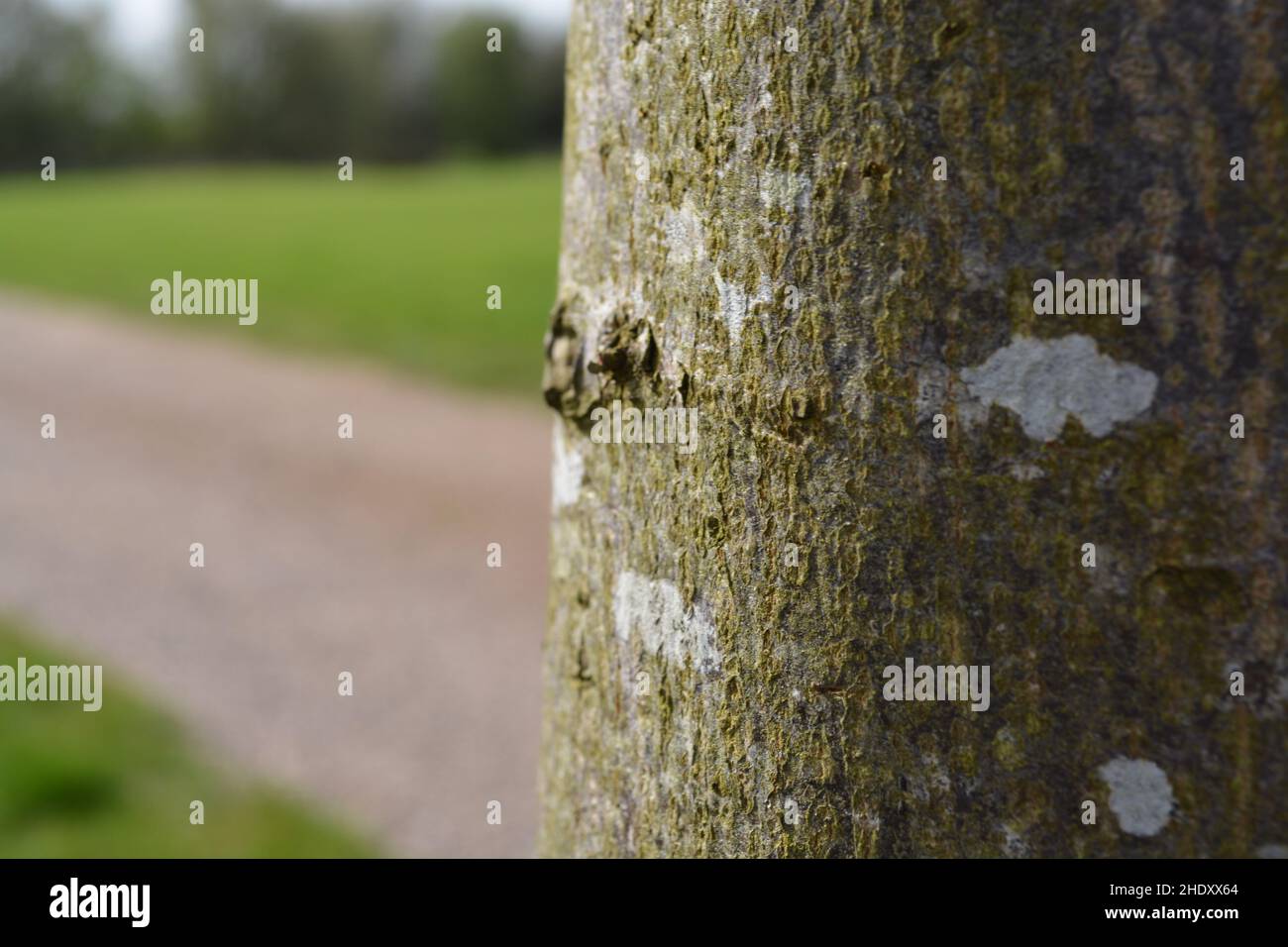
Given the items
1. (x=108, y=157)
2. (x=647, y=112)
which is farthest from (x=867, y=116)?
(x=108, y=157)

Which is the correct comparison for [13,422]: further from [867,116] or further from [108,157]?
[108,157]

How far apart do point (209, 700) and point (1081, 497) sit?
17.2 feet

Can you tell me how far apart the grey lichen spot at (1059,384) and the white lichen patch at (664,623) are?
42 centimetres

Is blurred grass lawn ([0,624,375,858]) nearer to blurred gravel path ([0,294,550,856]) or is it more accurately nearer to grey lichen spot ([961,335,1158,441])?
blurred gravel path ([0,294,550,856])

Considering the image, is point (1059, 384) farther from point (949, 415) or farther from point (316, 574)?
point (316, 574)

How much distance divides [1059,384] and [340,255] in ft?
63.5

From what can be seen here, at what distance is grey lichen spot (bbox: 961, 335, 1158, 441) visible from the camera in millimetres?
1021

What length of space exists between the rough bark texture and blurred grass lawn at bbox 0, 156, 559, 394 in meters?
9.15

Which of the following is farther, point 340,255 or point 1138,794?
point 340,255

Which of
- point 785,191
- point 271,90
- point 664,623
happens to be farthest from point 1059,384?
point 271,90

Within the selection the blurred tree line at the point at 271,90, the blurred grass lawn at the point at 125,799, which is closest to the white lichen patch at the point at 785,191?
the blurred grass lawn at the point at 125,799

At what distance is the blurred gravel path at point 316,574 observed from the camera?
200 inches

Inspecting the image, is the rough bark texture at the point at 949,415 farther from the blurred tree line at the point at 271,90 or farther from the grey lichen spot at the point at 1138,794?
the blurred tree line at the point at 271,90

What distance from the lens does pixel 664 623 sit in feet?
4.36
